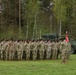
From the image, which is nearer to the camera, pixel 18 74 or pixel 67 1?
pixel 18 74

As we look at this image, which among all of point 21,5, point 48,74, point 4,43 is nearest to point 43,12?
point 21,5

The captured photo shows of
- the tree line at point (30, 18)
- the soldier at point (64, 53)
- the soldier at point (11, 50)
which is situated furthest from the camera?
the tree line at point (30, 18)

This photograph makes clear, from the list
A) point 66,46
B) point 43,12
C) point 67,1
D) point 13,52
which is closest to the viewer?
point 66,46

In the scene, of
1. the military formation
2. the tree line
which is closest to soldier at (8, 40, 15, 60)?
the military formation

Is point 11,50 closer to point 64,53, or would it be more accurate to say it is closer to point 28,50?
point 28,50

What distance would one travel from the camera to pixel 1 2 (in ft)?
156

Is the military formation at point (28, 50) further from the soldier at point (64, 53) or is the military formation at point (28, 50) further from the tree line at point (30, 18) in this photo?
the tree line at point (30, 18)

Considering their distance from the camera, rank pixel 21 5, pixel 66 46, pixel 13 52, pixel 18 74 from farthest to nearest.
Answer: pixel 21 5
pixel 13 52
pixel 66 46
pixel 18 74

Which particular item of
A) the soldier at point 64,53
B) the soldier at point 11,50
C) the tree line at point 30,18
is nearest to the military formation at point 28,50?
the soldier at point 11,50

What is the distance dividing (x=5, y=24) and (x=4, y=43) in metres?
24.8

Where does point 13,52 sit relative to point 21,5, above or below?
below

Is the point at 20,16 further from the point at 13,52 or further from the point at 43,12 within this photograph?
the point at 13,52

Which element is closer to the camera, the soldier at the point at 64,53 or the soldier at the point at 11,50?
the soldier at the point at 64,53

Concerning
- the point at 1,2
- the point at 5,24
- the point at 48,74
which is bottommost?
the point at 48,74
